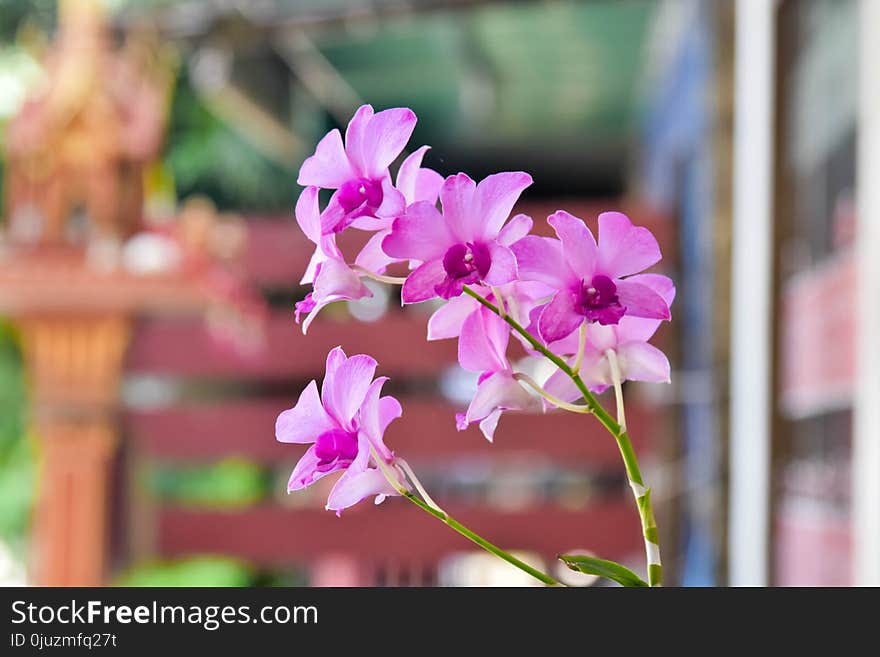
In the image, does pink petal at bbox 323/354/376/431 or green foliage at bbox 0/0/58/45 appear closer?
pink petal at bbox 323/354/376/431

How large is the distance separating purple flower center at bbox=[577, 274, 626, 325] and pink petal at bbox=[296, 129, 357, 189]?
0.10 metres

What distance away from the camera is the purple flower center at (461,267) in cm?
40

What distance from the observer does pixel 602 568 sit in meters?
0.39

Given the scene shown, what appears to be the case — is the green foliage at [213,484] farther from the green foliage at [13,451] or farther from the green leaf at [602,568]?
the green leaf at [602,568]

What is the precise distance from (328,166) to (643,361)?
0.48 ft

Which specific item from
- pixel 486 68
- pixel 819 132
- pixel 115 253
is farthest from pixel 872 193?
pixel 486 68

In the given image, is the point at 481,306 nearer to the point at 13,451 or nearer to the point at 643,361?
the point at 643,361

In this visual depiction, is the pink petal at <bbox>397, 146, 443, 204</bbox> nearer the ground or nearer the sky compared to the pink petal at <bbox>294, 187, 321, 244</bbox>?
nearer the sky

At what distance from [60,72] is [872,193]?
2.38m

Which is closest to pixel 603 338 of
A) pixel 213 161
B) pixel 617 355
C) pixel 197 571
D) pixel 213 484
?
pixel 617 355

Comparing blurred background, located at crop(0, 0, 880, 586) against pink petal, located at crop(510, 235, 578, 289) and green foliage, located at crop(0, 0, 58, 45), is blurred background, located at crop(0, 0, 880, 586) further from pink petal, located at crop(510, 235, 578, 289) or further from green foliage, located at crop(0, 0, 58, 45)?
pink petal, located at crop(510, 235, 578, 289)

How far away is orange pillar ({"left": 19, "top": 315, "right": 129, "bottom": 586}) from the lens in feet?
10.7

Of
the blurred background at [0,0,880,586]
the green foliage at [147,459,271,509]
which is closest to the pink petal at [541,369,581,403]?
the blurred background at [0,0,880,586]

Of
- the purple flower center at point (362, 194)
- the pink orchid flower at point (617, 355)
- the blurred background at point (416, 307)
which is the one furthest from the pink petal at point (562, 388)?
the blurred background at point (416, 307)
